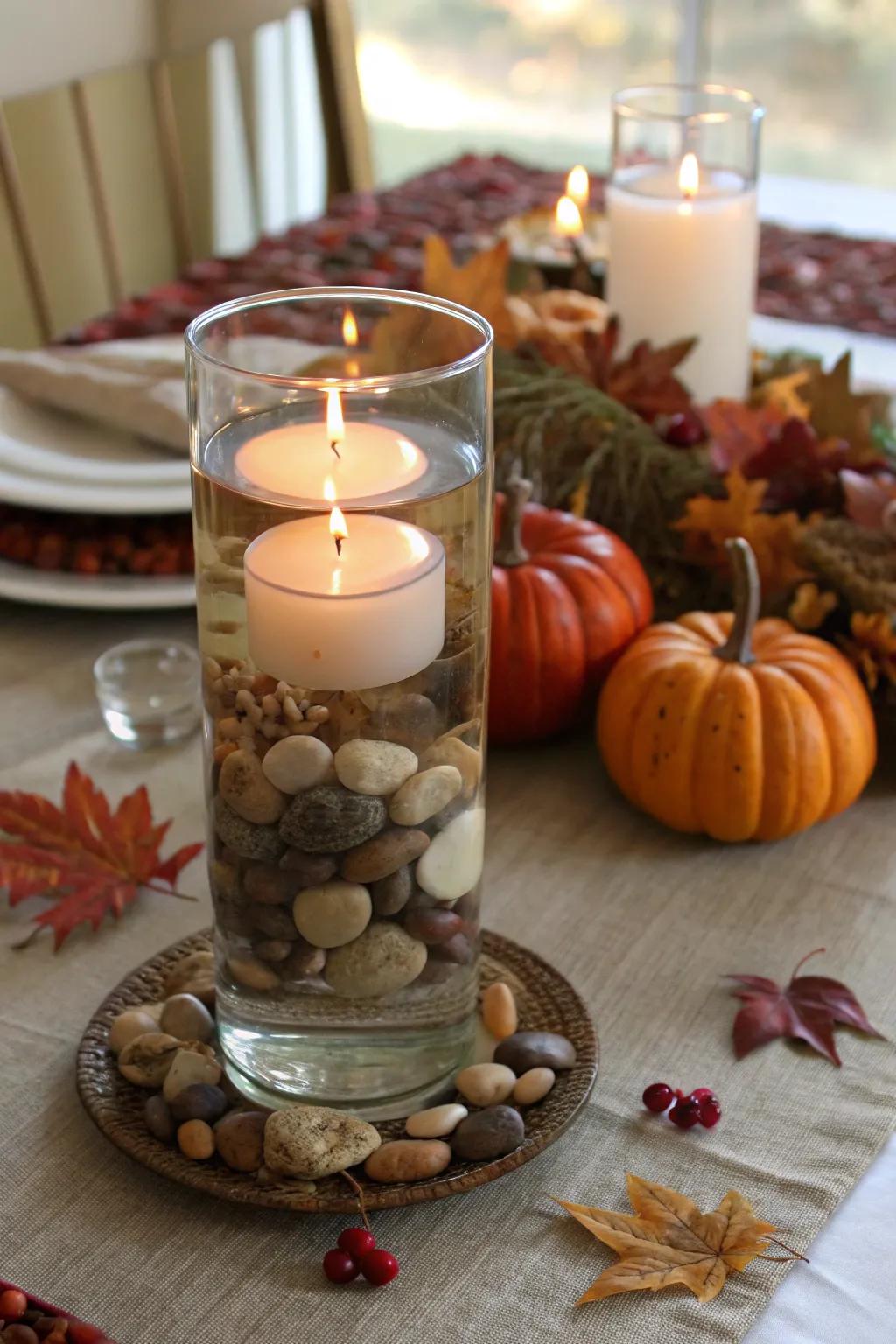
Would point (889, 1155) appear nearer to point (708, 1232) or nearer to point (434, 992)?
point (708, 1232)

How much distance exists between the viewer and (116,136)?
8.90ft

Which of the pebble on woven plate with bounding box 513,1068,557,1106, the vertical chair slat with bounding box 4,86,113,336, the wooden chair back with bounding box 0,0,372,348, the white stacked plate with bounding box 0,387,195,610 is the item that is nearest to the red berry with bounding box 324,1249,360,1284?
the pebble on woven plate with bounding box 513,1068,557,1106

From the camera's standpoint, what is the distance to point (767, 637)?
959mm

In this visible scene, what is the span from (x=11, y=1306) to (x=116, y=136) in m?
2.53

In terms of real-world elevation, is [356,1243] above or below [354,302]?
below

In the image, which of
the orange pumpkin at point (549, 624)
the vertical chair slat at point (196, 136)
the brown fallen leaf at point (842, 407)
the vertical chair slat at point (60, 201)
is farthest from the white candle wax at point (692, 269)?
the vertical chair slat at point (196, 136)

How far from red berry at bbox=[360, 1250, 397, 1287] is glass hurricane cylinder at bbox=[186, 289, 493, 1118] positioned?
3.0 inches

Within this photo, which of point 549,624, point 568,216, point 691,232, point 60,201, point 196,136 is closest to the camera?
point 549,624

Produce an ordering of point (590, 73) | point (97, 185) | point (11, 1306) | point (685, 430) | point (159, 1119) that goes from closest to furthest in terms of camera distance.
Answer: point (11, 1306), point (159, 1119), point (685, 430), point (97, 185), point (590, 73)

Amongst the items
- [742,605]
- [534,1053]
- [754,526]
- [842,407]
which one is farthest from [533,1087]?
[842,407]

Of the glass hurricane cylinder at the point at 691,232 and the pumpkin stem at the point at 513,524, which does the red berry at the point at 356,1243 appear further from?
the glass hurricane cylinder at the point at 691,232

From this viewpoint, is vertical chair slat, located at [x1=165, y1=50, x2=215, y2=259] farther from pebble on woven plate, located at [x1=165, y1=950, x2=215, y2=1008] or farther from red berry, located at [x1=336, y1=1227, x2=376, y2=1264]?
red berry, located at [x1=336, y1=1227, x2=376, y2=1264]

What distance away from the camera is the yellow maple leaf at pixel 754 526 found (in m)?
1.01

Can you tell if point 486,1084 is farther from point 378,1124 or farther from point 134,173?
point 134,173
